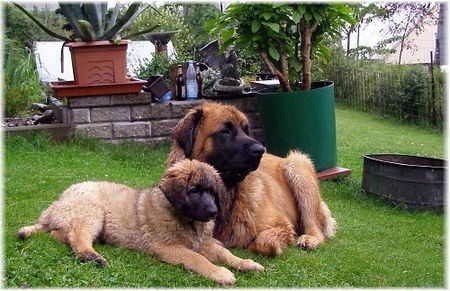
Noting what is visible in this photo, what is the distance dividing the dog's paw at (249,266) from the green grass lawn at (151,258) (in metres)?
0.05

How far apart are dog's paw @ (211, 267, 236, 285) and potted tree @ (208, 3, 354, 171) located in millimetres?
3664

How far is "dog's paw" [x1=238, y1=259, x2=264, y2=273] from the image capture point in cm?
422

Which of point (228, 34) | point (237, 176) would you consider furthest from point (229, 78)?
point (237, 176)

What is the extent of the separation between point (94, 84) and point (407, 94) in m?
10.4

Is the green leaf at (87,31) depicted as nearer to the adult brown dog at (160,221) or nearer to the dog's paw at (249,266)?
the adult brown dog at (160,221)

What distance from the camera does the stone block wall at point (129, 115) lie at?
27.2 feet

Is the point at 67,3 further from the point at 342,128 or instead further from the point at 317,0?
the point at 342,128

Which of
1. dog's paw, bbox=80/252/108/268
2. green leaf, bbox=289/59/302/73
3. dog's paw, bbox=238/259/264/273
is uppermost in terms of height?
green leaf, bbox=289/59/302/73

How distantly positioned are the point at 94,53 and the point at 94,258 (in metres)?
4.52

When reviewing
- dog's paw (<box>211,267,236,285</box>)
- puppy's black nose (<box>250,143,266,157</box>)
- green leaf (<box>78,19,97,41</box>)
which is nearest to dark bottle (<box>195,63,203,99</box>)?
green leaf (<box>78,19,97,41</box>)

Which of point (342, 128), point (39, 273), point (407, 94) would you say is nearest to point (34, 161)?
point (39, 273)

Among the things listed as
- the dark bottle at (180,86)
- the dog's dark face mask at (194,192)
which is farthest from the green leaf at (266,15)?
the dog's dark face mask at (194,192)

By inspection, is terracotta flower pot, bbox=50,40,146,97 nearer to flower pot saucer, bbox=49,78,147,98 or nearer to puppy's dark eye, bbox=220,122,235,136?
flower pot saucer, bbox=49,78,147,98

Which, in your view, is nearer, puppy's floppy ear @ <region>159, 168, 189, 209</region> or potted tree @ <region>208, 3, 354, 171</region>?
puppy's floppy ear @ <region>159, 168, 189, 209</region>
